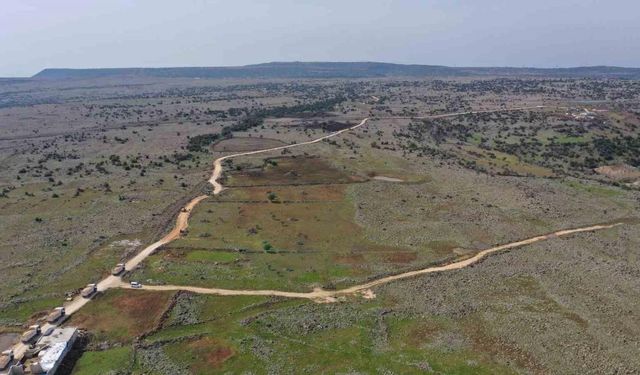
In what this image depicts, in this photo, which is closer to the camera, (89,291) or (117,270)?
(89,291)

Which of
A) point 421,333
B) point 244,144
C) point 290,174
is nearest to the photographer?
point 421,333

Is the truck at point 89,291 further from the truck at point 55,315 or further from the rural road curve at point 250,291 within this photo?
the truck at point 55,315

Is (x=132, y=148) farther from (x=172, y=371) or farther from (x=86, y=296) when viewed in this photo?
(x=172, y=371)

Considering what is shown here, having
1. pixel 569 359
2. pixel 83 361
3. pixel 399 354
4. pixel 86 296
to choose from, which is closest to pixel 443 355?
pixel 399 354

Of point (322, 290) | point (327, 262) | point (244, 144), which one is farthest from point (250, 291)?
point (244, 144)

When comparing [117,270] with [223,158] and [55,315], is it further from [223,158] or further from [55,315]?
[223,158]

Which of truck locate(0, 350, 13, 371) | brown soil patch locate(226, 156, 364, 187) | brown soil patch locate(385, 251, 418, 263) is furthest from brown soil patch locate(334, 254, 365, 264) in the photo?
truck locate(0, 350, 13, 371)
